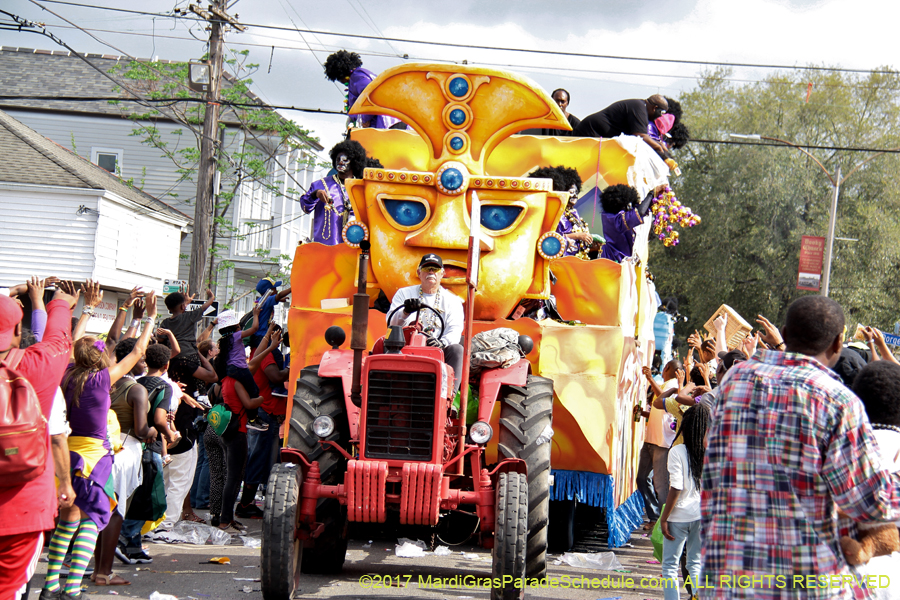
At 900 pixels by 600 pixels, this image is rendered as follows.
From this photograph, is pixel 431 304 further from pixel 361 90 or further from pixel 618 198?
pixel 361 90

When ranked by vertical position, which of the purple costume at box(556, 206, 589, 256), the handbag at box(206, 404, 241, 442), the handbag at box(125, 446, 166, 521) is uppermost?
the purple costume at box(556, 206, 589, 256)

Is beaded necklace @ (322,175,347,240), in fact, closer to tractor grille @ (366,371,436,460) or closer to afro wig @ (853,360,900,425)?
tractor grille @ (366,371,436,460)

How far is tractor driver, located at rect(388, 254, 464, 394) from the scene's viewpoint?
22.3 ft

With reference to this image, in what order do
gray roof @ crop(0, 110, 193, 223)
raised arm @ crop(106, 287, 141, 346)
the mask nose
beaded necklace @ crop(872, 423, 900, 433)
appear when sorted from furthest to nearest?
gray roof @ crop(0, 110, 193, 223) → the mask nose → raised arm @ crop(106, 287, 141, 346) → beaded necklace @ crop(872, 423, 900, 433)

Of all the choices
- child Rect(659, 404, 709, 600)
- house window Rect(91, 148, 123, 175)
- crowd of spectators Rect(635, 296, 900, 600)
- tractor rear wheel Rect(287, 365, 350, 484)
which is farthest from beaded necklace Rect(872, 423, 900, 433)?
house window Rect(91, 148, 123, 175)

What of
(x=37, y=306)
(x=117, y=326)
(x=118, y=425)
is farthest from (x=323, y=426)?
A: (x=117, y=326)

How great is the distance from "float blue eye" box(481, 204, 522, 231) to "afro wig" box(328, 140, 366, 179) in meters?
1.71

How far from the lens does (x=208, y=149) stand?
17406 mm

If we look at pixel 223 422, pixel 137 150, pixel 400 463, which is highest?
pixel 137 150

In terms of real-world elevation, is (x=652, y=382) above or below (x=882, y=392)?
below

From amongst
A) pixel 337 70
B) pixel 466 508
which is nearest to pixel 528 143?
pixel 337 70

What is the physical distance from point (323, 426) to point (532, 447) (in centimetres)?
144

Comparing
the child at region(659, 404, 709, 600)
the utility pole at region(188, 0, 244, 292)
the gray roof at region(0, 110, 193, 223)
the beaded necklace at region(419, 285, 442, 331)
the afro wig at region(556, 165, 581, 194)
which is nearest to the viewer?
the child at region(659, 404, 709, 600)

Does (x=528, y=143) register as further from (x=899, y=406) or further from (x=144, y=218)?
(x=144, y=218)
